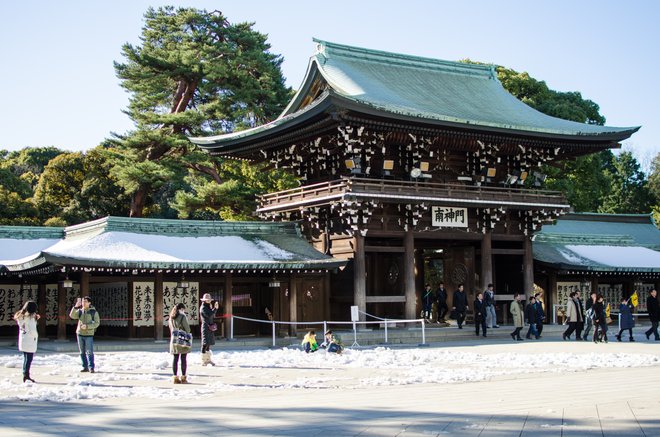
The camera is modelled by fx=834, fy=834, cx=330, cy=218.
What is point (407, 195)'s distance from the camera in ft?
106

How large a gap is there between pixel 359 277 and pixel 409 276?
7.60 feet

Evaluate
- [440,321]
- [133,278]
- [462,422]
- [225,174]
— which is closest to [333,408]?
[462,422]

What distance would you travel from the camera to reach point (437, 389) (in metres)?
15.3

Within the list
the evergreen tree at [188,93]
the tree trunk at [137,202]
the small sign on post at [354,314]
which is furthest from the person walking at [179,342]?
the tree trunk at [137,202]

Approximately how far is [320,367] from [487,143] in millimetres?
17737

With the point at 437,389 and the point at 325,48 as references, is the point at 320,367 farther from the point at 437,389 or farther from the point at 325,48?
the point at 325,48

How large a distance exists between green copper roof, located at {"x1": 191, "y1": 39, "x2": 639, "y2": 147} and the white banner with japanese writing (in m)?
3.65

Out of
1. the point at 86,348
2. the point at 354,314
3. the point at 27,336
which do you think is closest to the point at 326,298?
the point at 354,314

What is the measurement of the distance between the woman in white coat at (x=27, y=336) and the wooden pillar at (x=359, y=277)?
1567 centimetres

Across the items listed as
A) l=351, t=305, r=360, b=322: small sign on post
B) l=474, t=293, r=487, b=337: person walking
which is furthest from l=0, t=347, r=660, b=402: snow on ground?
l=474, t=293, r=487, b=337: person walking

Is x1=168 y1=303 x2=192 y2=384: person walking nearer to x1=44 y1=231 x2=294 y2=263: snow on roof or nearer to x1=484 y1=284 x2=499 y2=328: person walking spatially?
x1=44 y1=231 x2=294 y2=263: snow on roof

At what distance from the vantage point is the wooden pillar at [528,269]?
36.2 meters

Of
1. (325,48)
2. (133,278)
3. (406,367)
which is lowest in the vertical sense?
(406,367)

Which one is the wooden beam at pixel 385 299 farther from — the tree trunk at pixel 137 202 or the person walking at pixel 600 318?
the tree trunk at pixel 137 202
